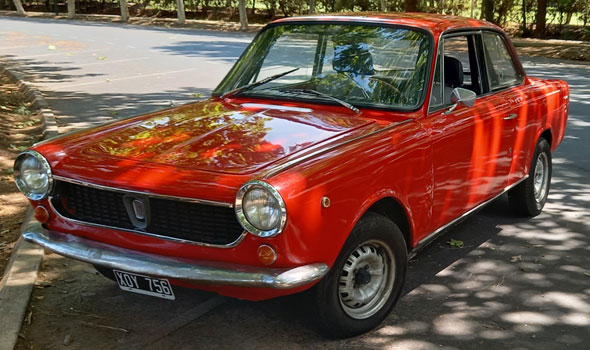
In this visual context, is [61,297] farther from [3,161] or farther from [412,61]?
[3,161]

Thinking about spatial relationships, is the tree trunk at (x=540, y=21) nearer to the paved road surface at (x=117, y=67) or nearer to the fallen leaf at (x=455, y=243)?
the paved road surface at (x=117, y=67)

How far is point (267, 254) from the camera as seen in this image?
3.37 m

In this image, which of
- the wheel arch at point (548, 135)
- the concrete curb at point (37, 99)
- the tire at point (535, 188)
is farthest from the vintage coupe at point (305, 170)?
the concrete curb at point (37, 99)

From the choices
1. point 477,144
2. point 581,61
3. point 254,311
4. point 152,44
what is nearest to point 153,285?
point 254,311

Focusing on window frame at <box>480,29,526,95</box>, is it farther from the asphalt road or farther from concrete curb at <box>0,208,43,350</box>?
concrete curb at <box>0,208,43,350</box>

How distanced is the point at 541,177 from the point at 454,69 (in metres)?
1.68

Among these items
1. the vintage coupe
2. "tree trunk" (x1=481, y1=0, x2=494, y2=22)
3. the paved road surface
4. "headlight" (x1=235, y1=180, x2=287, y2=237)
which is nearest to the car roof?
the vintage coupe

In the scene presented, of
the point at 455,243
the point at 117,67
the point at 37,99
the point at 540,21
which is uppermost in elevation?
the point at 540,21

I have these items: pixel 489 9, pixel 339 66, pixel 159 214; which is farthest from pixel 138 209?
pixel 489 9

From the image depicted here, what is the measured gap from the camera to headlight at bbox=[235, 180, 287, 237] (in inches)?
131

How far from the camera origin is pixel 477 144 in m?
4.82

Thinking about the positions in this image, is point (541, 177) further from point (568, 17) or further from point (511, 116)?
point (568, 17)

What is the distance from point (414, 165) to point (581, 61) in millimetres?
16886

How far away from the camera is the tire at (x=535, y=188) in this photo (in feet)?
19.2
